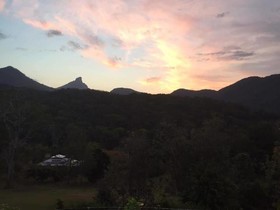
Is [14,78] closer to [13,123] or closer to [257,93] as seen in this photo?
[257,93]

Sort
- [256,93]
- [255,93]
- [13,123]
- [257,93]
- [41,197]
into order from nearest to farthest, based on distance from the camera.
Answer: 1. [41,197]
2. [13,123]
3. [257,93]
4. [256,93]
5. [255,93]

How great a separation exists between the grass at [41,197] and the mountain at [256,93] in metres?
64.5

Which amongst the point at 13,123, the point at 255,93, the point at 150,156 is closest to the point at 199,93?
the point at 255,93

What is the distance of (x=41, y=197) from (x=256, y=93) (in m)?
87.6

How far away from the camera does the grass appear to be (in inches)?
827

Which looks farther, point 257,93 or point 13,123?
point 257,93

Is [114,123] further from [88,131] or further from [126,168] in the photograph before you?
[126,168]

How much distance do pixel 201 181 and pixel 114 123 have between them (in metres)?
50.1

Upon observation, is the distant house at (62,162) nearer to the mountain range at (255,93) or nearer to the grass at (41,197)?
the grass at (41,197)

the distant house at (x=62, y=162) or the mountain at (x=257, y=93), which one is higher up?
the mountain at (x=257, y=93)

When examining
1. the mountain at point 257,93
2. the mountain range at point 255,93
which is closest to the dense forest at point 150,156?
the mountain range at point 255,93

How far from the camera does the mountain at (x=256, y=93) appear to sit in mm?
90625

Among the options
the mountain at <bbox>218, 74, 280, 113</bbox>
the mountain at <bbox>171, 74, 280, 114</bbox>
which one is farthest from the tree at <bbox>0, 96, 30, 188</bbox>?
the mountain at <bbox>218, 74, 280, 113</bbox>

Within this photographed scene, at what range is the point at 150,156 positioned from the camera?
20.8 meters
